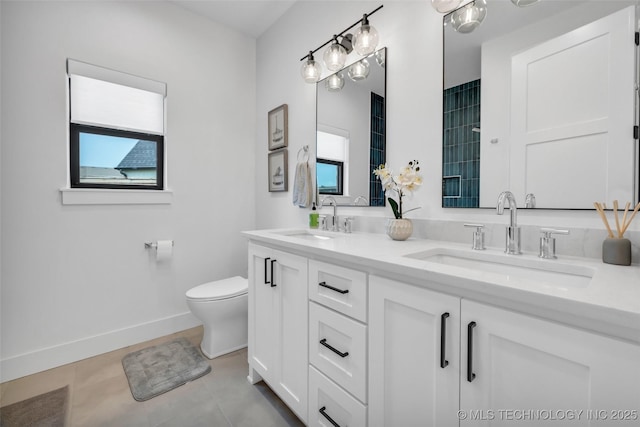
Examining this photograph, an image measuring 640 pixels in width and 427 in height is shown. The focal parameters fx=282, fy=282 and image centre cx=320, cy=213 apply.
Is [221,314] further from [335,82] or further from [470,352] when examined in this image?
[335,82]

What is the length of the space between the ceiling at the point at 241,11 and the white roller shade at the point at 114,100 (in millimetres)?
743

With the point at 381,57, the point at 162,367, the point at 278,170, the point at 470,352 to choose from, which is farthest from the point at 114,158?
the point at 470,352

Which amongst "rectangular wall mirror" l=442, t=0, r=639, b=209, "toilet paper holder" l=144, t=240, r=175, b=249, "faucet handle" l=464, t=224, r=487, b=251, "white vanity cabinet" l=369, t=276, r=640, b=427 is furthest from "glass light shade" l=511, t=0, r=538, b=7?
"toilet paper holder" l=144, t=240, r=175, b=249

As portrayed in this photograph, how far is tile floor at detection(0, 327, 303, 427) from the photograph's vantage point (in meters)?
1.40

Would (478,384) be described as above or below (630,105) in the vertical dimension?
below

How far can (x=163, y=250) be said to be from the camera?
222cm

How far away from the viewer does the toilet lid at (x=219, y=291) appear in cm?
190

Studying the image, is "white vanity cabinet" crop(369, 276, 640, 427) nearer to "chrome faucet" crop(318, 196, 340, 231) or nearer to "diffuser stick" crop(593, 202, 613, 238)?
"diffuser stick" crop(593, 202, 613, 238)

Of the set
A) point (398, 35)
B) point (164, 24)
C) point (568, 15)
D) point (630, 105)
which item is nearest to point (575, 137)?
point (630, 105)

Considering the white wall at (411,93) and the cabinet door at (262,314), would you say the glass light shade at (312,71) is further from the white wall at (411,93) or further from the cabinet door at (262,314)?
the cabinet door at (262,314)

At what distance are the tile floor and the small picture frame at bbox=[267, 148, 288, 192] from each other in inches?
54.2

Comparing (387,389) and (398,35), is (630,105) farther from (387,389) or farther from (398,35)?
(387,389)

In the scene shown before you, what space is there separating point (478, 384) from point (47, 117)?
2654 millimetres

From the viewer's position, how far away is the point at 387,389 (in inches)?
35.8
